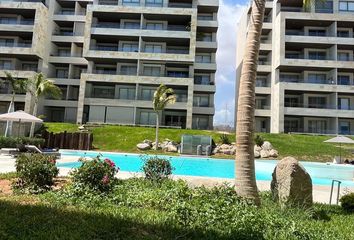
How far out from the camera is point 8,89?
4903 cm

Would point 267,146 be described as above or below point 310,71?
below

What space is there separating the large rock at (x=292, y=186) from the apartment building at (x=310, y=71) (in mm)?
40749

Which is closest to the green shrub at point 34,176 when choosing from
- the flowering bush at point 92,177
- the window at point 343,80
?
the flowering bush at point 92,177

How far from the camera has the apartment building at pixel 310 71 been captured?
158 feet

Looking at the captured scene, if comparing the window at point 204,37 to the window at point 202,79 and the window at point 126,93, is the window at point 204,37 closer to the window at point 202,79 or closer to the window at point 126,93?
the window at point 202,79

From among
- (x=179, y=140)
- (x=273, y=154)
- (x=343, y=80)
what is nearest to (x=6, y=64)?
(x=179, y=140)

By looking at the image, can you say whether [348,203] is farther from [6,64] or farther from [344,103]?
[6,64]

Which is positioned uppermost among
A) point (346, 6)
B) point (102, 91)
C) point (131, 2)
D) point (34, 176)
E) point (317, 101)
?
point (346, 6)

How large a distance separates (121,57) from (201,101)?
562 inches

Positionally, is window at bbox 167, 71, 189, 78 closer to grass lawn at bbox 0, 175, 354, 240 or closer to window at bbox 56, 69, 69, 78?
window at bbox 56, 69, 69, 78

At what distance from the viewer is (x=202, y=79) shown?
53719 mm

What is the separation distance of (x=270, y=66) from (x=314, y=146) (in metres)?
20.0

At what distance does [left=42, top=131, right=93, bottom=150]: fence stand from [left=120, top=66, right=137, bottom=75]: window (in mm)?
18556

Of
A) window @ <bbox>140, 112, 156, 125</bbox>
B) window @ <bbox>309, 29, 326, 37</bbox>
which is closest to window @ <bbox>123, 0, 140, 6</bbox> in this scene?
window @ <bbox>140, 112, 156, 125</bbox>
